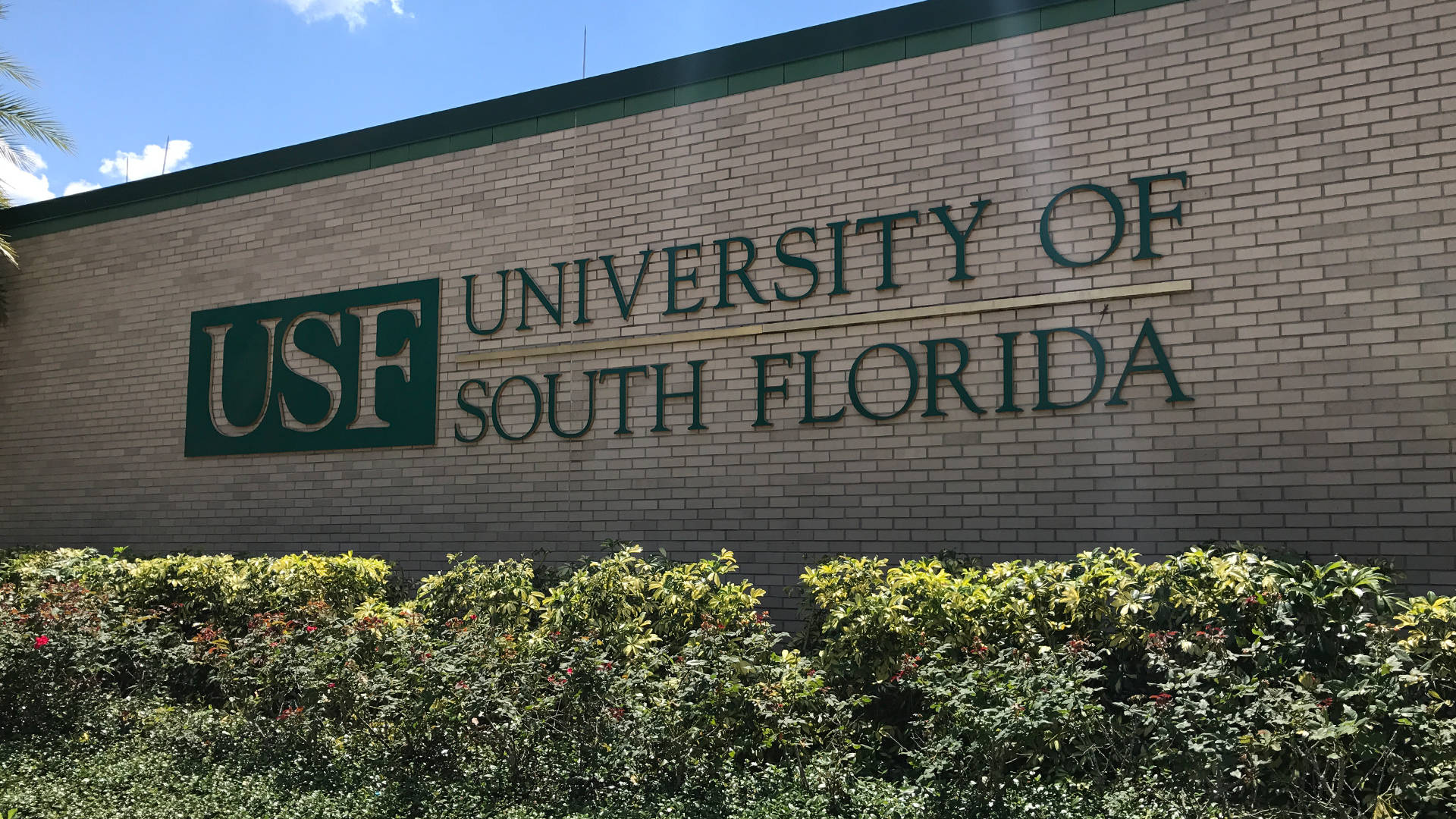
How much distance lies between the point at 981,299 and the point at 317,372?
6412mm

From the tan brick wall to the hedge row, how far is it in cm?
131

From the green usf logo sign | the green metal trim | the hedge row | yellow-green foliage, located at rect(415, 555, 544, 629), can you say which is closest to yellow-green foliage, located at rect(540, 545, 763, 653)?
the hedge row

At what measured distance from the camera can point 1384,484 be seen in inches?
264

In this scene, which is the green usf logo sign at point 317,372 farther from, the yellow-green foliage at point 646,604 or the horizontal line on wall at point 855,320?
the yellow-green foliage at point 646,604

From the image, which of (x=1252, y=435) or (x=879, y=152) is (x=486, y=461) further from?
(x=1252, y=435)

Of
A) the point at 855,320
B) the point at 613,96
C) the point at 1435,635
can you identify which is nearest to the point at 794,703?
the point at 1435,635

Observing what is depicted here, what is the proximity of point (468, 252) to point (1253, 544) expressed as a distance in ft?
22.3

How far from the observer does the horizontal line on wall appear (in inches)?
293

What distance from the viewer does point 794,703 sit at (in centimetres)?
534

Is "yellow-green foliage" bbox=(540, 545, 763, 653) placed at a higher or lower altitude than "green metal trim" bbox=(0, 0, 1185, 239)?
lower

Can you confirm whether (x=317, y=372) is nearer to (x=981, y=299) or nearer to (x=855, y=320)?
(x=855, y=320)

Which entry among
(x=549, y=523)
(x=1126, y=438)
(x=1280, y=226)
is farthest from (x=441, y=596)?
(x=1280, y=226)

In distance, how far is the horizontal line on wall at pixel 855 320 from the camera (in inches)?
293

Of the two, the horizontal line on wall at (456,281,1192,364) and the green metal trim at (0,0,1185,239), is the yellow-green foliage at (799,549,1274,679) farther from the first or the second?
the green metal trim at (0,0,1185,239)
